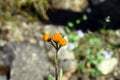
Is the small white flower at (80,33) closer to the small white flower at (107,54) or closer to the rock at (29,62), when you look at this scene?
the small white flower at (107,54)

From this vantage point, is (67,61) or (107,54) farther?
(107,54)

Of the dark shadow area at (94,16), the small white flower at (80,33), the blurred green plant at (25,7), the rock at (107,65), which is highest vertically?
the blurred green plant at (25,7)

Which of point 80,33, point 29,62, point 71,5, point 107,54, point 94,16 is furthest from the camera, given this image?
point 71,5

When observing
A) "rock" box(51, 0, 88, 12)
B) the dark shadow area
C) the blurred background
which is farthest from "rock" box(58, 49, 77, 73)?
"rock" box(51, 0, 88, 12)

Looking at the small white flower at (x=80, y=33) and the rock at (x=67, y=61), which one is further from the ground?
the small white flower at (x=80, y=33)

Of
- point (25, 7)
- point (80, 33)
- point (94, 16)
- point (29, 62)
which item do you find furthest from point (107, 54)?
point (25, 7)

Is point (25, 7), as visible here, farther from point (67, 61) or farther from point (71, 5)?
point (67, 61)

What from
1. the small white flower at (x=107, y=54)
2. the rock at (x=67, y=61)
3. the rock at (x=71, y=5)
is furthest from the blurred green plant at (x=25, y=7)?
the small white flower at (x=107, y=54)

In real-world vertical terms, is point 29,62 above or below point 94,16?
below
